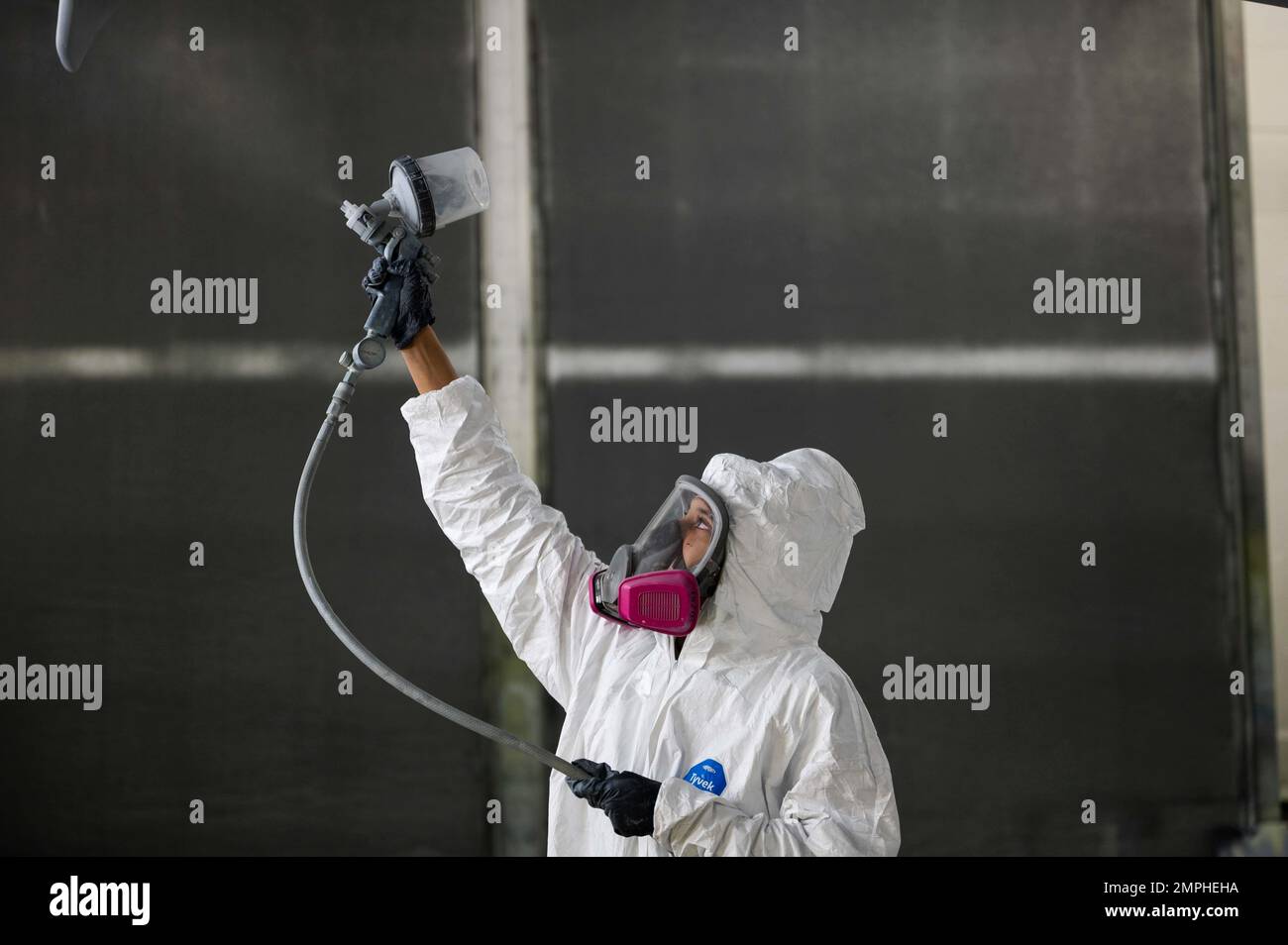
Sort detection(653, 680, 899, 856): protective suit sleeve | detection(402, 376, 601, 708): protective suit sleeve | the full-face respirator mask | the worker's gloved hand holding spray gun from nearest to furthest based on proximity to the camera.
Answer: detection(653, 680, 899, 856): protective suit sleeve
the worker's gloved hand holding spray gun
the full-face respirator mask
detection(402, 376, 601, 708): protective suit sleeve

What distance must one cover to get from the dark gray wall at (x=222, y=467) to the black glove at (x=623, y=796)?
1769 mm

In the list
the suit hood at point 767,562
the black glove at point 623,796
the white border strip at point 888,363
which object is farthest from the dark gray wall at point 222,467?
the black glove at point 623,796

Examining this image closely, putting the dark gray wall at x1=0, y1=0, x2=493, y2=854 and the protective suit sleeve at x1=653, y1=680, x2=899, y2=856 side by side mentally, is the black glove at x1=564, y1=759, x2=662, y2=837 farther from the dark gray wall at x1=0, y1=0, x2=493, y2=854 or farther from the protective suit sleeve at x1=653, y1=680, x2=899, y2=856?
the dark gray wall at x1=0, y1=0, x2=493, y2=854

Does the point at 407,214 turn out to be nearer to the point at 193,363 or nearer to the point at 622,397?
the point at 622,397

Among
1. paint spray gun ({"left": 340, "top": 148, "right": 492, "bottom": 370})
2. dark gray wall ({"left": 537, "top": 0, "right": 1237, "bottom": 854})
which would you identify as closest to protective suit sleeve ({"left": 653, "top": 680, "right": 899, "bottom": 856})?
paint spray gun ({"left": 340, "top": 148, "right": 492, "bottom": 370})

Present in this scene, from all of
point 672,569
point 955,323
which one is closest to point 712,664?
point 672,569

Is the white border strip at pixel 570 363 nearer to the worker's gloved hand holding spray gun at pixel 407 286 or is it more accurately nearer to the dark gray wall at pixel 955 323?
the dark gray wall at pixel 955 323

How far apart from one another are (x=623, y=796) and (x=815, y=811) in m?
0.31

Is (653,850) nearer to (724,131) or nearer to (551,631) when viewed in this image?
(551,631)

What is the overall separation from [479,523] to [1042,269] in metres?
2.40

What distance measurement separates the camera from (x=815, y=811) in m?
1.79

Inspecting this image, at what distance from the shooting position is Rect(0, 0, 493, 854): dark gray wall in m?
3.50

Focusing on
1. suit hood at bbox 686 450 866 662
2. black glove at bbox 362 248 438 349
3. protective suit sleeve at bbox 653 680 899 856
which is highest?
black glove at bbox 362 248 438 349

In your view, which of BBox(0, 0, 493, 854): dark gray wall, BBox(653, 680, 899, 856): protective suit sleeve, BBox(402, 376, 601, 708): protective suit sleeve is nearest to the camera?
BBox(653, 680, 899, 856): protective suit sleeve
